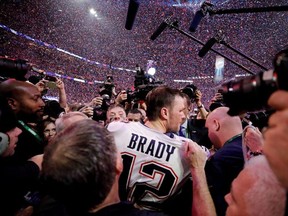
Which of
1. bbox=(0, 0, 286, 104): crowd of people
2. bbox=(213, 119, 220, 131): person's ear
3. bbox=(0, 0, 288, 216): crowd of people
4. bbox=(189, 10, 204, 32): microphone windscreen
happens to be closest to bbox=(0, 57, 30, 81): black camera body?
bbox=(0, 0, 288, 216): crowd of people

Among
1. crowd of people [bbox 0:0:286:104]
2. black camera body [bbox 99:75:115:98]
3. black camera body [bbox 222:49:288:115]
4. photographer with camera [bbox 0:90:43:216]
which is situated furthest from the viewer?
crowd of people [bbox 0:0:286:104]

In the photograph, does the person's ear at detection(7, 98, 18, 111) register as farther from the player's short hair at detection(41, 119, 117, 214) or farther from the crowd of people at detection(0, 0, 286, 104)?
the crowd of people at detection(0, 0, 286, 104)

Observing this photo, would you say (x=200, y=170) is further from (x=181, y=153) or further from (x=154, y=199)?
(x=154, y=199)

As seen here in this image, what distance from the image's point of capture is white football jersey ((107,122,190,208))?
1454 millimetres

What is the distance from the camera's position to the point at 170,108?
178cm

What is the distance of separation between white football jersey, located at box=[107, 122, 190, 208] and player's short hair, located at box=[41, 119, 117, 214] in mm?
503

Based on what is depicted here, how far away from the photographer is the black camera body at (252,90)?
1.73 ft

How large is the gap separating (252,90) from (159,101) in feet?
4.05

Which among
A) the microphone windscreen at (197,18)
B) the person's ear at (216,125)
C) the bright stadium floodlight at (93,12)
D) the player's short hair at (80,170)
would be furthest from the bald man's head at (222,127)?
the bright stadium floodlight at (93,12)

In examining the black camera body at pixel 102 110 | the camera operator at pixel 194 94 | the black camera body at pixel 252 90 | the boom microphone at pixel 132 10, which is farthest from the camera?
the black camera body at pixel 102 110

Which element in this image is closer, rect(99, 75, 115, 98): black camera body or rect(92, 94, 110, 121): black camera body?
rect(92, 94, 110, 121): black camera body

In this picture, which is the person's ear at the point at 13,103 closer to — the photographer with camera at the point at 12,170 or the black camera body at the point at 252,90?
the photographer with camera at the point at 12,170

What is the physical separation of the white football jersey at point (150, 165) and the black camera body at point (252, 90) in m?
0.87

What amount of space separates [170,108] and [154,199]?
594 mm
